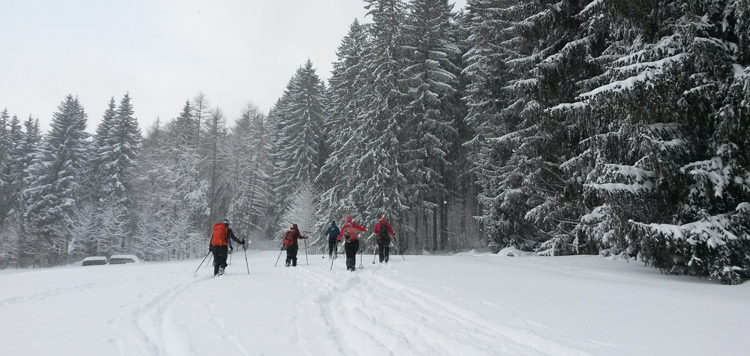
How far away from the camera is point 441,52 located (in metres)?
26.3

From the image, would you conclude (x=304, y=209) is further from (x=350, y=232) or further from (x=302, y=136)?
(x=350, y=232)

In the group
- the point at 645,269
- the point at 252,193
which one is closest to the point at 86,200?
the point at 252,193

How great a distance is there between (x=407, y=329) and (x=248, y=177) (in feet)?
137

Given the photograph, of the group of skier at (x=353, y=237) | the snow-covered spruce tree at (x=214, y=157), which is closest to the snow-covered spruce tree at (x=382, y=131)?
the group of skier at (x=353, y=237)

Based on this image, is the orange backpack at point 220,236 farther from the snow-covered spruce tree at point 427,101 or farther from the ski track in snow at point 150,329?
the snow-covered spruce tree at point 427,101

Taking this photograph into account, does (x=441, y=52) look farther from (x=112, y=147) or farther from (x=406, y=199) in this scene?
(x=112, y=147)

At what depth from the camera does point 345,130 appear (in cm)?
2923

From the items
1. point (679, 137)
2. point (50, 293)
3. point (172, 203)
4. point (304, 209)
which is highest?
point (172, 203)

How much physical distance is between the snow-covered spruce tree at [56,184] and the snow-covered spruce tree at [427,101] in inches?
1326

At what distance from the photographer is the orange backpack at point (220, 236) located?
43.3 feet

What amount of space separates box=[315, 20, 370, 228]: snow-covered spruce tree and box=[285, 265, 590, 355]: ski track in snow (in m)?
18.5

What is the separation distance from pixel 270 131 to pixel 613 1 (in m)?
41.2

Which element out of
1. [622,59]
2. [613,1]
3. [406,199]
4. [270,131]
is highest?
[270,131]

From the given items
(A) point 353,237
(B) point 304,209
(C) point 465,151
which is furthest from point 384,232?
(B) point 304,209
